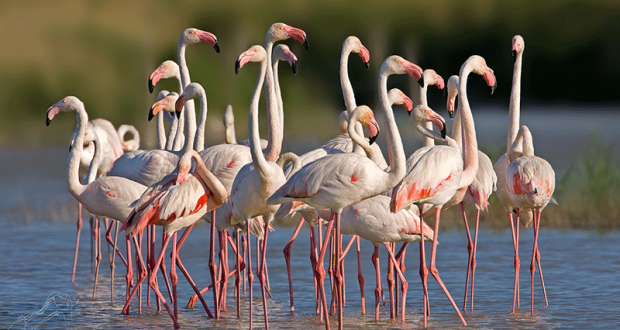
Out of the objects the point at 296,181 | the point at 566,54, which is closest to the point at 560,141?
the point at 566,54

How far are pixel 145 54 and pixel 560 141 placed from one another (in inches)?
416

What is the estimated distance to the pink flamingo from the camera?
629 cm

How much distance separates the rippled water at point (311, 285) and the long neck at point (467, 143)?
1.12m

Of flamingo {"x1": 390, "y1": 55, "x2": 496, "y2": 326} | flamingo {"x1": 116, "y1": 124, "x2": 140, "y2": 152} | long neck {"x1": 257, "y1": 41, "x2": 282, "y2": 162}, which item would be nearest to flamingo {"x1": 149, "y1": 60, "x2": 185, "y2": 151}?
long neck {"x1": 257, "y1": 41, "x2": 282, "y2": 162}

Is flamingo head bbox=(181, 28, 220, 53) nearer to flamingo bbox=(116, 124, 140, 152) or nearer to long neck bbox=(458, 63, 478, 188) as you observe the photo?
long neck bbox=(458, 63, 478, 188)

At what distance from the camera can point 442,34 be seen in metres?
28.3

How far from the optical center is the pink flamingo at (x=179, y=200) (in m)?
6.29

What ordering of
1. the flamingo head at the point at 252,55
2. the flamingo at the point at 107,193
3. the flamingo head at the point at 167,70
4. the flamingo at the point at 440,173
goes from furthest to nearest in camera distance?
the flamingo head at the point at 167,70 → the flamingo at the point at 107,193 → the flamingo head at the point at 252,55 → the flamingo at the point at 440,173

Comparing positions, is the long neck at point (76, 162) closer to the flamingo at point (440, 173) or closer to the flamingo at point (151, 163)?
the flamingo at point (151, 163)

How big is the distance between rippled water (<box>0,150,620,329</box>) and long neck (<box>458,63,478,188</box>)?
3.66 ft

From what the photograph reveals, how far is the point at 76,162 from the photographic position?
721 cm

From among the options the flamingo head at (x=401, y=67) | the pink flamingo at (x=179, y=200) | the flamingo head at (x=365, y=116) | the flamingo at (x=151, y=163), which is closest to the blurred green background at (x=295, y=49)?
the flamingo at (x=151, y=163)

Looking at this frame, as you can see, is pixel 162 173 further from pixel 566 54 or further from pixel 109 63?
pixel 566 54

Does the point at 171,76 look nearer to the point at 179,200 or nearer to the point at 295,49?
the point at 179,200
